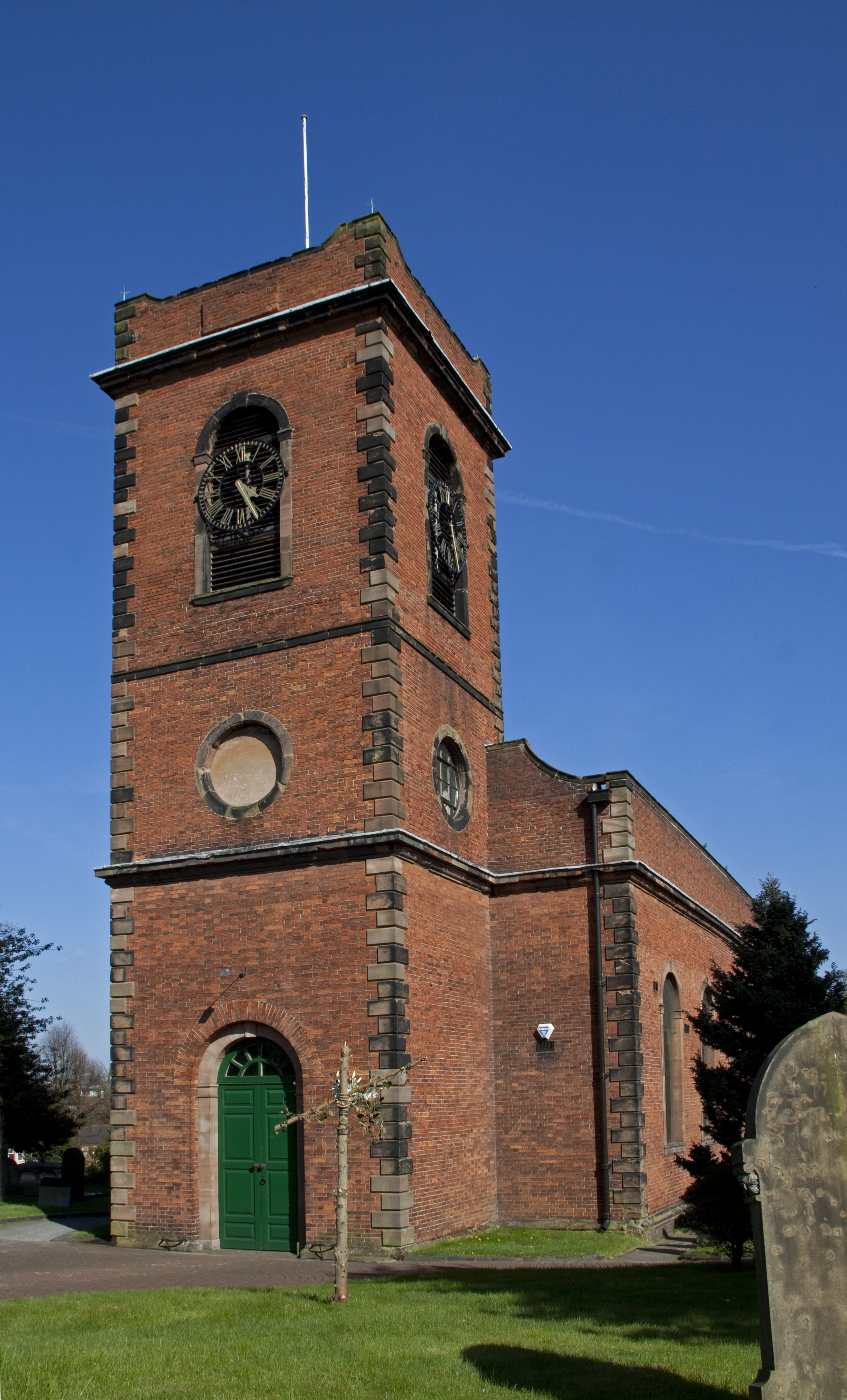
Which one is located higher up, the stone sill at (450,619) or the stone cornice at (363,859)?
the stone sill at (450,619)

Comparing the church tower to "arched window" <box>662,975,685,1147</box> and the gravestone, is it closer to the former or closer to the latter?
"arched window" <box>662,975,685,1147</box>

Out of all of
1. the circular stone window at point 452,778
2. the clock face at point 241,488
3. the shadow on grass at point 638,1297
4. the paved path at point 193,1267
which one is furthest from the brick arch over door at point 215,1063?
the clock face at point 241,488

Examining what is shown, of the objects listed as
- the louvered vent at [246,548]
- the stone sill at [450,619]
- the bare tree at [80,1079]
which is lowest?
the bare tree at [80,1079]

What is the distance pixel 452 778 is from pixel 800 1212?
1242cm

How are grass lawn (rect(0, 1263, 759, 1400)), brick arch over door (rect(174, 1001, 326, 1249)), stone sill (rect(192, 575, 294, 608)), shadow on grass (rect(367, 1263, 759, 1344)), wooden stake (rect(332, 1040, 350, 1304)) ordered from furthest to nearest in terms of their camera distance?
stone sill (rect(192, 575, 294, 608))
brick arch over door (rect(174, 1001, 326, 1249))
wooden stake (rect(332, 1040, 350, 1304))
shadow on grass (rect(367, 1263, 759, 1344))
grass lawn (rect(0, 1263, 759, 1400))

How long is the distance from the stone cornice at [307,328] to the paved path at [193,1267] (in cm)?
1290

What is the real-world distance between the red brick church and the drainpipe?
0.14ft

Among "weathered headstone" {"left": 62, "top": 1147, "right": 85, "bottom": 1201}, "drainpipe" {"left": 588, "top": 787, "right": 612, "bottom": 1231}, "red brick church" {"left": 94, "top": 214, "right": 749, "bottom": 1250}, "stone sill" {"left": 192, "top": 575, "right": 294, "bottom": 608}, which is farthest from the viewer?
"weathered headstone" {"left": 62, "top": 1147, "right": 85, "bottom": 1201}

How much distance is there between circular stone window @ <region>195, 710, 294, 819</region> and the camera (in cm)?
1752

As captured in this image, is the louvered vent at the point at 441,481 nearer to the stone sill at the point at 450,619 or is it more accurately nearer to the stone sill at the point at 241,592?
the stone sill at the point at 450,619

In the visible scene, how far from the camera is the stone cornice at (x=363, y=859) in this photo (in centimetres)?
1650

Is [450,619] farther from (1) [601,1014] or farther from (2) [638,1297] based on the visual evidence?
(2) [638,1297]

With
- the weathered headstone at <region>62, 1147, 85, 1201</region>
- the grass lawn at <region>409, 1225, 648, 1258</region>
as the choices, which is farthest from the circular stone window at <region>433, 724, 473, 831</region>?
the weathered headstone at <region>62, 1147, 85, 1201</region>

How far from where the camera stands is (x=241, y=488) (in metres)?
18.9
